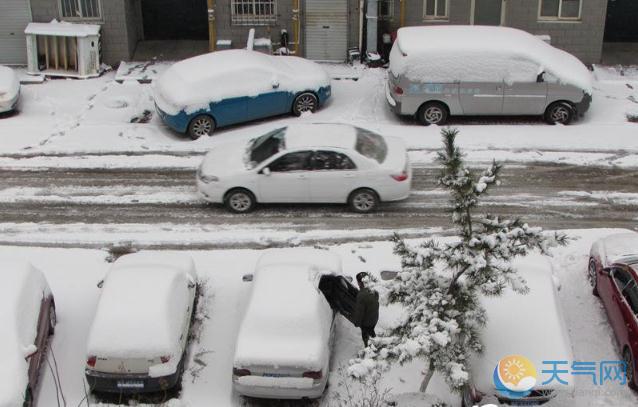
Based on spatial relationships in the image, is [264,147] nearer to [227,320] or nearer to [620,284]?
[227,320]

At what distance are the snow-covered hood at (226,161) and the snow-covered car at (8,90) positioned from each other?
21.5 feet

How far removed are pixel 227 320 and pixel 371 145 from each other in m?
5.02

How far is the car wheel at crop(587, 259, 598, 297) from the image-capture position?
14695 mm

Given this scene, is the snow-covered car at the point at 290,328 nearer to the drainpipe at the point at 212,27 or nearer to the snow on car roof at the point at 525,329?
the snow on car roof at the point at 525,329

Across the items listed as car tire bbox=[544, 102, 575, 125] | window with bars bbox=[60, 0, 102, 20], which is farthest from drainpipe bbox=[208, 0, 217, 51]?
car tire bbox=[544, 102, 575, 125]

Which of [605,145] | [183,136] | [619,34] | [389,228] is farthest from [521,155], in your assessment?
[619,34]

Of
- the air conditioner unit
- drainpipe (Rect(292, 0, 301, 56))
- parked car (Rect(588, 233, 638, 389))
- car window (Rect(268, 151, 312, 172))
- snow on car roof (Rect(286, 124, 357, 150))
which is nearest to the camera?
parked car (Rect(588, 233, 638, 389))

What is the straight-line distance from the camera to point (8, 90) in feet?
70.9

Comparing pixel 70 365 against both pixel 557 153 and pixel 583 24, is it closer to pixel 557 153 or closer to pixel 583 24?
pixel 557 153

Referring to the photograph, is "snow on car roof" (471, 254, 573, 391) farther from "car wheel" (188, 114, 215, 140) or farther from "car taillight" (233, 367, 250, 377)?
"car wheel" (188, 114, 215, 140)

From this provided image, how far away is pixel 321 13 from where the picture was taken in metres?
25.3

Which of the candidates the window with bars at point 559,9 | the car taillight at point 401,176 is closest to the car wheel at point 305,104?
the car taillight at point 401,176

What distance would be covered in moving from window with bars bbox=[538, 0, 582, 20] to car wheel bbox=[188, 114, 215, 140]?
10.3 metres

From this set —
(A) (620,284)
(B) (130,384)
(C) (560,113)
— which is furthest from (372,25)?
(B) (130,384)
